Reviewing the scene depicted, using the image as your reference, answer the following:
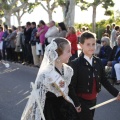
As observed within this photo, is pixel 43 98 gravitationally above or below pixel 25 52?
above

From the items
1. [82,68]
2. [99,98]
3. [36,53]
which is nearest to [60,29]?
[36,53]

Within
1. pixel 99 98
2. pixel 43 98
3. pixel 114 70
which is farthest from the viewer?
pixel 114 70

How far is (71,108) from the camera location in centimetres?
380

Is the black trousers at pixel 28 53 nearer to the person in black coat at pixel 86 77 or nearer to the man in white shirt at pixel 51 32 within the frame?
the man in white shirt at pixel 51 32

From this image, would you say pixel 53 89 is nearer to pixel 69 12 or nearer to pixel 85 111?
pixel 85 111

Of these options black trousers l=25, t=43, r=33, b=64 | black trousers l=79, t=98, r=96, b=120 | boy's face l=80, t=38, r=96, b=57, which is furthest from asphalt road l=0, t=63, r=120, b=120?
boy's face l=80, t=38, r=96, b=57

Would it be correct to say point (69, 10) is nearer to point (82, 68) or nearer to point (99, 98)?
point (99, 98)

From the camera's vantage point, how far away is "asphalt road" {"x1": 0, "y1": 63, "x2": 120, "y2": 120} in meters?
6.15

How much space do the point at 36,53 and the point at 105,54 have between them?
12.2 feet

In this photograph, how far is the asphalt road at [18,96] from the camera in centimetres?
615

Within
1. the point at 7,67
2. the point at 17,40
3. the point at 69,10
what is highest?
the point at 69,10

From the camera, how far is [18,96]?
25.5 ft

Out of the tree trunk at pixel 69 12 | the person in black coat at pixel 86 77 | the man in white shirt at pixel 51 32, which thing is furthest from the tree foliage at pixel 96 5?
the person in black coat at pixel 86 77

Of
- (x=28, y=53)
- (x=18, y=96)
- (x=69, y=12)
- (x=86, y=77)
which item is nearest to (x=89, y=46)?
(x=86, y=77)
